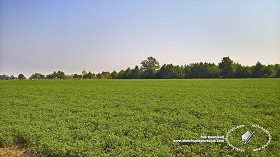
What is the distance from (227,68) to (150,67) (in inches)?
1546

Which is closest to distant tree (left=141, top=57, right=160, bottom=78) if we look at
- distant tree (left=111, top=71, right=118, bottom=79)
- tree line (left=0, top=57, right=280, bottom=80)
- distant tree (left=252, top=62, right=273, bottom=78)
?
tree line (left=0, top=57, right=280, bottom=80)

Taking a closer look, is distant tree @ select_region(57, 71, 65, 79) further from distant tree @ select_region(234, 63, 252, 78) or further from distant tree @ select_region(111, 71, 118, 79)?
distant tree @ select_region(234, 63, 252, 78)

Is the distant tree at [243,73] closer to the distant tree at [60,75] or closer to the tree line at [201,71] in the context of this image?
the tree line at [201,71]

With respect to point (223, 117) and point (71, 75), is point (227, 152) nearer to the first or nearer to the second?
point (223, 117)

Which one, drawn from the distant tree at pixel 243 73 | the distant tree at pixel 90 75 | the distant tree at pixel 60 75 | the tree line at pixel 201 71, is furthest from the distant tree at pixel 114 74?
the distant tree at pixel 243 73

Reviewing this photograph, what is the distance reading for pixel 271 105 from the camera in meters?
16.5

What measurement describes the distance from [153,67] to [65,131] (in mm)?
114868

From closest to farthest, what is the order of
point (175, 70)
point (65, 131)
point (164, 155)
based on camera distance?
point (164, 155) < point (65, 131) < point (175, 70)

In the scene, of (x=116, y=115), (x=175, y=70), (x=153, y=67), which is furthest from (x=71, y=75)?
(x=116, y=115)

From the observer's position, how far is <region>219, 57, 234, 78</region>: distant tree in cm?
9939

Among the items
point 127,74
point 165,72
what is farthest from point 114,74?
point 165,72

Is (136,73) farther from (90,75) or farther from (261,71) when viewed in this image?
(261,71)

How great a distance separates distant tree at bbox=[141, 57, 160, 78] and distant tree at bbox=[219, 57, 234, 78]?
30.9 meters

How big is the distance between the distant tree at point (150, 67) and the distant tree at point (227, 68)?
1215 inches
